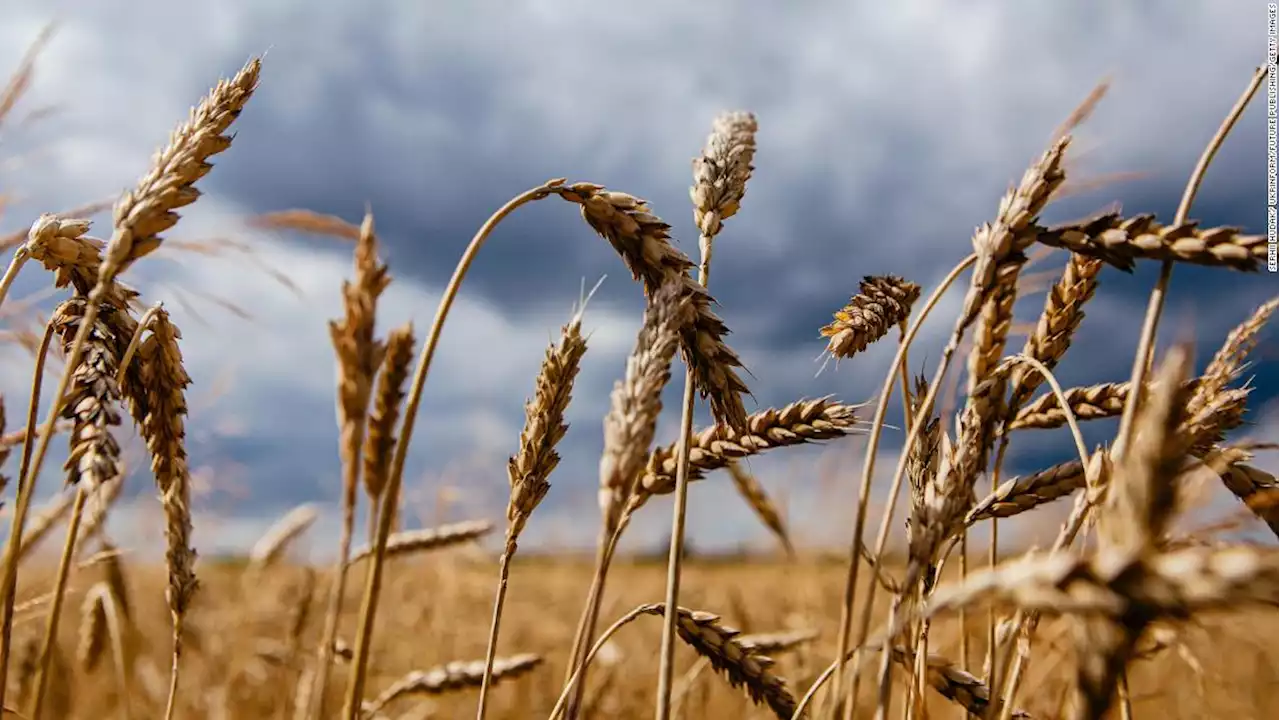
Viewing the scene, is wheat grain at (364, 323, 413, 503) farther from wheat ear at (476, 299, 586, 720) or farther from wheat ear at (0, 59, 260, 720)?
wheat ear at (0, 59, 260, 720)

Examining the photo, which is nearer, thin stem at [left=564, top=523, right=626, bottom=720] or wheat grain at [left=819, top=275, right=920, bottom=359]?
thin stem at [left=564, top=523, right=626, bottom=720]

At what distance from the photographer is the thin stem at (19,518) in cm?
161

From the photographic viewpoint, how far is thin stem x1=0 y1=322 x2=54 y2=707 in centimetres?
161

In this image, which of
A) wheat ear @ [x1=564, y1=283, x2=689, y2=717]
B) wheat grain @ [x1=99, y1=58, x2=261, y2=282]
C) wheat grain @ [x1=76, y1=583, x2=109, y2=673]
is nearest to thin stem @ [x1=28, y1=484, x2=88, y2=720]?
wheat grain @ [x1=99, y1=58, x2=261, y2=282]

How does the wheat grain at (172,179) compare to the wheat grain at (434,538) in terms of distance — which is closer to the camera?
the wheat grain at (172,179)

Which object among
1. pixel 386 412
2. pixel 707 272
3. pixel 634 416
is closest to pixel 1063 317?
pixel 707 272

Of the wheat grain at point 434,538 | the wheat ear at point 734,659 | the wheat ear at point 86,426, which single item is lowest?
the wheat ear at point 734,659

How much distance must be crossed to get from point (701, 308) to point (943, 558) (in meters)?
0.69

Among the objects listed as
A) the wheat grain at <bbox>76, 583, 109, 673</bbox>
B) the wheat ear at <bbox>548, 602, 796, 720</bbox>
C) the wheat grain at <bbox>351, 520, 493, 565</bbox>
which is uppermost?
the wheat grain at <bbox>351, 520, 493, 565</bbox>

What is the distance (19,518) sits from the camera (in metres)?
1.59

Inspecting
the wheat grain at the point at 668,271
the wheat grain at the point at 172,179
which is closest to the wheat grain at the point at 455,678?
the wheat grain at the point at 668,271

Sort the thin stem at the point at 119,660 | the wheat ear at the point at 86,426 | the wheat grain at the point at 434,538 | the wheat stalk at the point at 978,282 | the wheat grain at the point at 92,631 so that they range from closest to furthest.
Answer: the wheat stalk at the point at 978,282
the wheat ear at the point at 86,426
the thin stem at the point at 119,660
the wheat grain at the point at 434,538
the wheat grain at the point at 92,631

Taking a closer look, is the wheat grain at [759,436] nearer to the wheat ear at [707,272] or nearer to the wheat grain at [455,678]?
the wheat ear at [707,272]

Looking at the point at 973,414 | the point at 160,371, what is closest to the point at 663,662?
the point at 973,414
